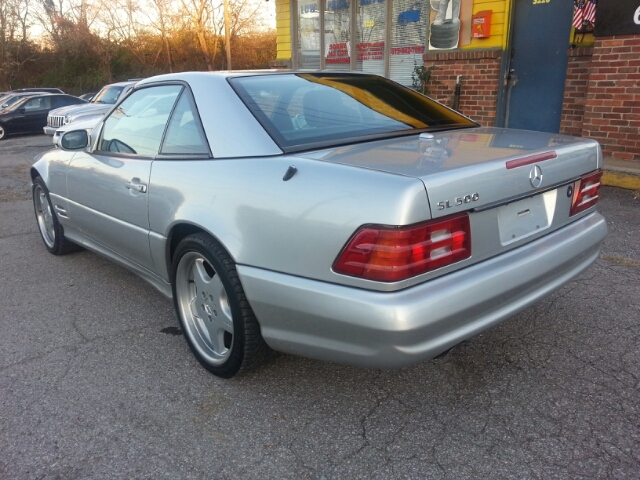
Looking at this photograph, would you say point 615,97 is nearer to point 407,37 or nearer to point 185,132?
point 407,37

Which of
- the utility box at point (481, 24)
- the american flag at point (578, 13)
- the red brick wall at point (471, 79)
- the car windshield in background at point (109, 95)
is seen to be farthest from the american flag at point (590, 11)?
the car windshield in background at point (109, 95)

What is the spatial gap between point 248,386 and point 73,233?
234 cm

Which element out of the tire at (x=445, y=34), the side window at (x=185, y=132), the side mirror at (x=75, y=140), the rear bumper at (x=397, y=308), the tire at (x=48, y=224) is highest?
the tire at (x=445, y=34)

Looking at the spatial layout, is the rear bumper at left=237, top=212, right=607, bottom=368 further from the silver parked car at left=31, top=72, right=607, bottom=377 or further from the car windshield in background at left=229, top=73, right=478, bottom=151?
the car windshield in background at left=229, top=73, right=478, bottom=151

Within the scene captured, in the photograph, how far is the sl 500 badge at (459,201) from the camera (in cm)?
204

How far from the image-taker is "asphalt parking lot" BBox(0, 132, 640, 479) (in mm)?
2189

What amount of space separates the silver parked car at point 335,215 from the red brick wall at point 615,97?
404 centimetres

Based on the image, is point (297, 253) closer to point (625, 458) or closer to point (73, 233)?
point (625, 458)

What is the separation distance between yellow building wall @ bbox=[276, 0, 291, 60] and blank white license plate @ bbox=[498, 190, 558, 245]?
414 inches

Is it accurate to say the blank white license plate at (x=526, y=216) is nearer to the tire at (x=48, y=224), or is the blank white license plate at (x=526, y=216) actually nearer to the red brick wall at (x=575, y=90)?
the tire at (x=48, y=224)

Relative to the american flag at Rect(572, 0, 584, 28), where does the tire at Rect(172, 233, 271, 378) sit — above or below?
below

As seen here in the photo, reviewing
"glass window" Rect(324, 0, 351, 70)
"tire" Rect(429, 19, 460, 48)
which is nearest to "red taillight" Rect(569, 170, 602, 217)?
"tire" Rect(429, 19, 460, 48)

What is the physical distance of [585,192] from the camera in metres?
2.79

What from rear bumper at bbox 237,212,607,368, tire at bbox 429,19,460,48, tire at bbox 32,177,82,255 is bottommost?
tire at bbox 32,177,82,255
